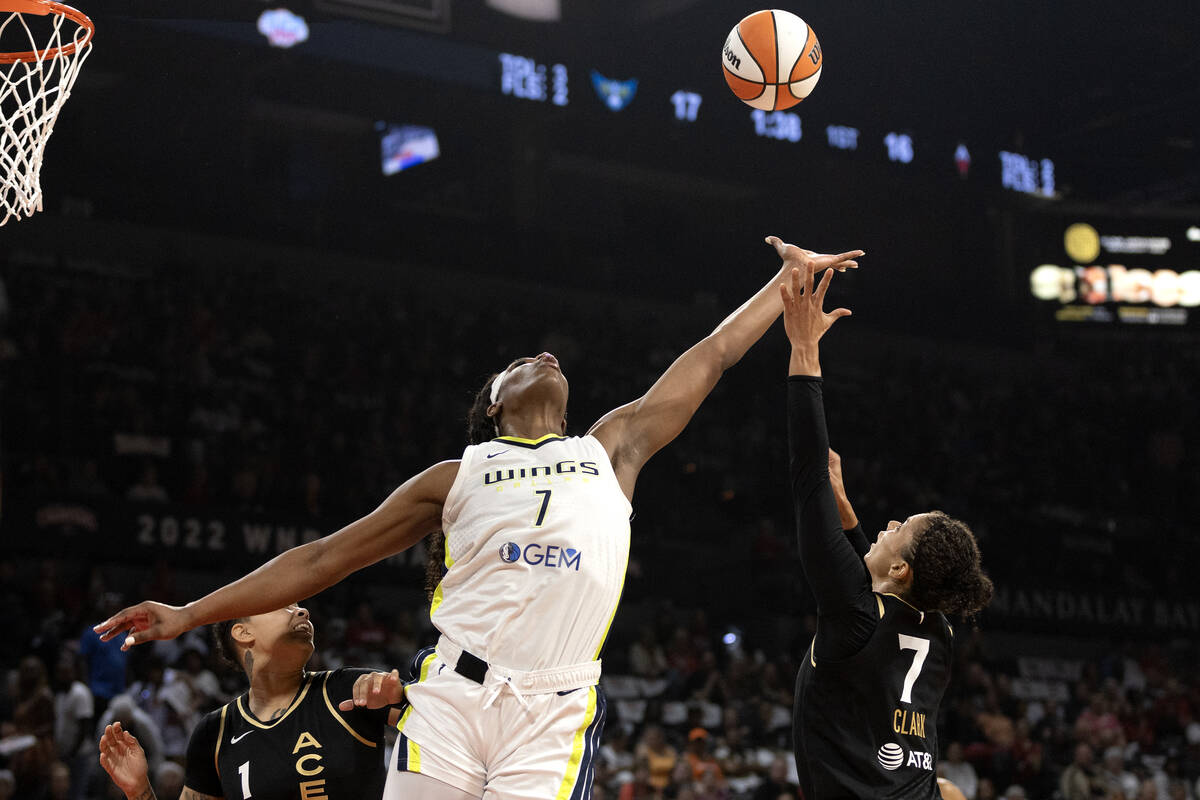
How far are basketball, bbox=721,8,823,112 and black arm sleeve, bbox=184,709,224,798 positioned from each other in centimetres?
328

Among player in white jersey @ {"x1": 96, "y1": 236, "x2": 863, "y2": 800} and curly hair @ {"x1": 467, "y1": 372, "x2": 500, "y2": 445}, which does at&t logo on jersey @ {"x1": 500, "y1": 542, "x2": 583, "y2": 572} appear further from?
curly hair @ {"x1": 467, "y1": 372, "x2": 500, "y2": 445}

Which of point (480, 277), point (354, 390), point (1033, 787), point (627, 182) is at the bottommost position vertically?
point (1033, 787)

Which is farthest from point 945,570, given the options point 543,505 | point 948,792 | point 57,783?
point 57,783

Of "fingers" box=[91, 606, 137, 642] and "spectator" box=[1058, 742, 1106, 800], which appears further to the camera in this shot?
"spectator" box=[1058, 742, 1106, 800]

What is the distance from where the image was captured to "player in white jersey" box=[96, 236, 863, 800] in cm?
317

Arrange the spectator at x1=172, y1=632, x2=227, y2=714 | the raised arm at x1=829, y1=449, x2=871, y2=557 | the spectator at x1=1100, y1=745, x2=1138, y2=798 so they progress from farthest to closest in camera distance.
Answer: the spectator at x1=1100, y1=745, x2=1138, y2=798 → the spectator at x1=172, y1=632, x2=227, y2=714 → the raised arm at x1=829, y1=449, x2=871, y2=557

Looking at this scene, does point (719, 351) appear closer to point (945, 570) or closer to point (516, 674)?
point (945, 570)

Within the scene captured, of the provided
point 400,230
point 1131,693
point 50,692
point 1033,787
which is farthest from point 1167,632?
point 50,692

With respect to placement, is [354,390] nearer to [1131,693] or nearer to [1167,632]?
[1131,693]

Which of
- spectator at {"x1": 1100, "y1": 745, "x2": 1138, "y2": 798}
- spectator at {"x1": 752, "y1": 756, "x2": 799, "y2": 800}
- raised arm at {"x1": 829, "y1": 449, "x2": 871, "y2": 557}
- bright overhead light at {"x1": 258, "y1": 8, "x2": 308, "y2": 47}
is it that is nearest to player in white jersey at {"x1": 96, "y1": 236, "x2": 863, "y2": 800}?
raised arm at {"x1": 829, "y1": 449, "x2": 871, "y2": 557}

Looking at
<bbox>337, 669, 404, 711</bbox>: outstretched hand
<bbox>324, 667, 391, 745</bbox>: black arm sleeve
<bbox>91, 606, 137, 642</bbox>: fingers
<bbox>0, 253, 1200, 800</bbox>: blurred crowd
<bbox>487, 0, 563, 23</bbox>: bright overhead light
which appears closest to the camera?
<bbox>91, 606, 137, 642</bbox>: fingers

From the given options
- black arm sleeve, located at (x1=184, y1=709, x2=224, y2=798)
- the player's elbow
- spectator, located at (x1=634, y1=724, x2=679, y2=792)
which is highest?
the player's elbow

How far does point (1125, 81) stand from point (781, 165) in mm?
5868

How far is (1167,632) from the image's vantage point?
18.8m
